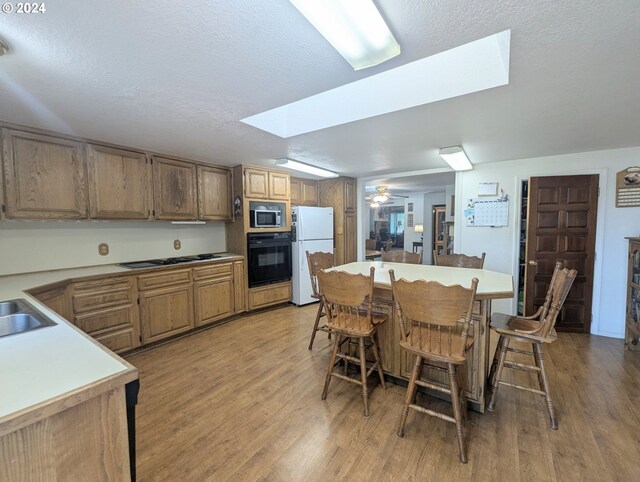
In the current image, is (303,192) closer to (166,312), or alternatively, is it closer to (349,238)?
(349,238)

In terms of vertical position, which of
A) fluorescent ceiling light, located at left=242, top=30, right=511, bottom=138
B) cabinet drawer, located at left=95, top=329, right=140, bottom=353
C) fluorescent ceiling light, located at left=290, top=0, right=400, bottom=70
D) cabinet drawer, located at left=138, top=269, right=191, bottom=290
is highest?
fluorescent ceiling light, located at left=242, top=30, right=511, bottom=138

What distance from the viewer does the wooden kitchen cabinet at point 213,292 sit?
350 centimetres

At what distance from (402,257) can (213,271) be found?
2.38 m

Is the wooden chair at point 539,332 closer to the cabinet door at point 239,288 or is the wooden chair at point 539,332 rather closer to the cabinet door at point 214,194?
the cabinet door at point 239,288

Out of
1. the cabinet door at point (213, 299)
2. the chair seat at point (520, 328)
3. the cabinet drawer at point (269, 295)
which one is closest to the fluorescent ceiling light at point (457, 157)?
the chair seat at point (520, 328)

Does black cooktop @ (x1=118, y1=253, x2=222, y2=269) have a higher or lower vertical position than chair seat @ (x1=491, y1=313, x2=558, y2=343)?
higher

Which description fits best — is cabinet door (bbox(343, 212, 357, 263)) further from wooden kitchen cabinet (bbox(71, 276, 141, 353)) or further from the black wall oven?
wooden kitchen cabinet (bbox(71, 276, 141, 353))

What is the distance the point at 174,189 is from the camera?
137 inches

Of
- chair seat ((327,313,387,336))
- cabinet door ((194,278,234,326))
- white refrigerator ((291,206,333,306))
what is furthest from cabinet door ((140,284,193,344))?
chair seat ((327,313,387,336))

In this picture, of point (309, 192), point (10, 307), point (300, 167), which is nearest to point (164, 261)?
point (10, 307)

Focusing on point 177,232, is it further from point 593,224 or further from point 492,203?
point 593,224

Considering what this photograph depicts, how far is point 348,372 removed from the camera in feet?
8.38

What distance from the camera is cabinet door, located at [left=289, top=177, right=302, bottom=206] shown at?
16.2 feet

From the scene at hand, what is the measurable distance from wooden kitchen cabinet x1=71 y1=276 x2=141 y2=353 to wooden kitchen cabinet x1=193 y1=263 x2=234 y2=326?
0.68 metres
